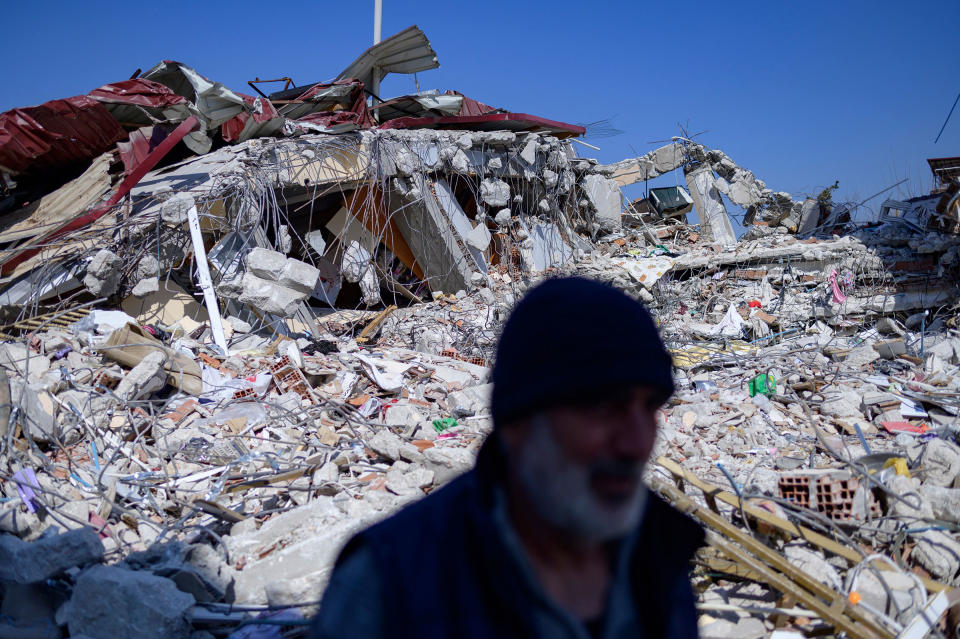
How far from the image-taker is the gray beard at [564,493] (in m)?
0.90

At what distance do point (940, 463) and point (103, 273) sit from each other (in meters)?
7.25

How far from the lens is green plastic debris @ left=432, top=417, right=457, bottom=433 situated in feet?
15.5

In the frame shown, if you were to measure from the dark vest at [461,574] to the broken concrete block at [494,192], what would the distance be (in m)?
9.63

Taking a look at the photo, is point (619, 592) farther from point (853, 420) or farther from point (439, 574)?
point (853, 420)

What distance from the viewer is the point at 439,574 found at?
89 centimetres

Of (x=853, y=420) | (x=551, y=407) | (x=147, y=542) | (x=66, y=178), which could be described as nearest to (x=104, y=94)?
(x=66, y=178)

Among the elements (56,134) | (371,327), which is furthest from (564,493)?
(56,134)

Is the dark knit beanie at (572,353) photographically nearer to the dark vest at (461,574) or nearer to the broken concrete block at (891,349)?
the dark vest at (461,574)

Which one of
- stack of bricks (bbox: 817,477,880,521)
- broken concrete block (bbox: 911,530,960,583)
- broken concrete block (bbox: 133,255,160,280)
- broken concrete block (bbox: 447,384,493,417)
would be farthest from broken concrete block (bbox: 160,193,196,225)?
broken concrete block (bbox: 911,530,960,583)

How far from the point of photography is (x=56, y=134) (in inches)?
261

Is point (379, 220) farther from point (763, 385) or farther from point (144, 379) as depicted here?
point (763, 385)

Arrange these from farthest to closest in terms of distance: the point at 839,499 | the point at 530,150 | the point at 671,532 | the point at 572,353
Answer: the point at 530,150
the point at 839,499
the point at 671,532
the point at 572,353

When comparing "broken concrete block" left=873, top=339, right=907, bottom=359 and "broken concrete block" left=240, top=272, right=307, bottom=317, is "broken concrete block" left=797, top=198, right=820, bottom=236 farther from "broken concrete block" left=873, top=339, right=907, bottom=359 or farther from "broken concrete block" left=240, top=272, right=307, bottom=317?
"broken concrete block" left=240, top=272, right=307, bottom=317

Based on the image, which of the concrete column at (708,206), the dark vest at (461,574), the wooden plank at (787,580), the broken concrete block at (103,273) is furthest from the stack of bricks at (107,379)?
the concrete column at (708,206)
